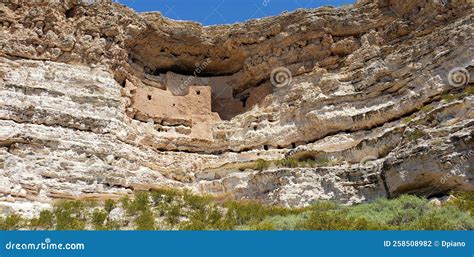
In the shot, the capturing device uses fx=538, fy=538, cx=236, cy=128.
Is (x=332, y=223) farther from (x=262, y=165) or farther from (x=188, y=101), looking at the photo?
(x=188, y=101)

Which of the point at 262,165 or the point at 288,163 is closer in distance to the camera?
the point at 288,163

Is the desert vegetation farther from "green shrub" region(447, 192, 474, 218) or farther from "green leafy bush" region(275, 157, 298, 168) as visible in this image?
"green leafy bush" region(275, 157, 298, 168)

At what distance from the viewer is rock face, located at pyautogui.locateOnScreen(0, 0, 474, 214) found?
591 inches

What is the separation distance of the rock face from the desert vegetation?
1.20m

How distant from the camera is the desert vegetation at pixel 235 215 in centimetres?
1080

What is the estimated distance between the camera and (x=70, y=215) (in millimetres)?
13117

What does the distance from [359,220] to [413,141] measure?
4.13 meters

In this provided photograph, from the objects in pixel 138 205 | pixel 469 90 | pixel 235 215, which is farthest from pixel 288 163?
pixel 469 90

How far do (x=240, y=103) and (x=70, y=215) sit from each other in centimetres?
1074

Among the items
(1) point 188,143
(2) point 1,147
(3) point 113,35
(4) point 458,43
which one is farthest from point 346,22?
(2) point 1,147

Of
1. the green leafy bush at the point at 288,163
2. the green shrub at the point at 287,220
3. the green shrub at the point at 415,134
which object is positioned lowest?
the green shrub at the point at 287,220

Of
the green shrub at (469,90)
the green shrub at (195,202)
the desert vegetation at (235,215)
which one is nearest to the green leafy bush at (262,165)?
the desert vegetation at (235,215)

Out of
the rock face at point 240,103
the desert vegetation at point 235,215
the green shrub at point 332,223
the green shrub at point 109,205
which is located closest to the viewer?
Answer: the green shrub at point 332,223

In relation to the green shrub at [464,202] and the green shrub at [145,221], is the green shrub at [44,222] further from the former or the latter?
the green shrub at [464,202]
